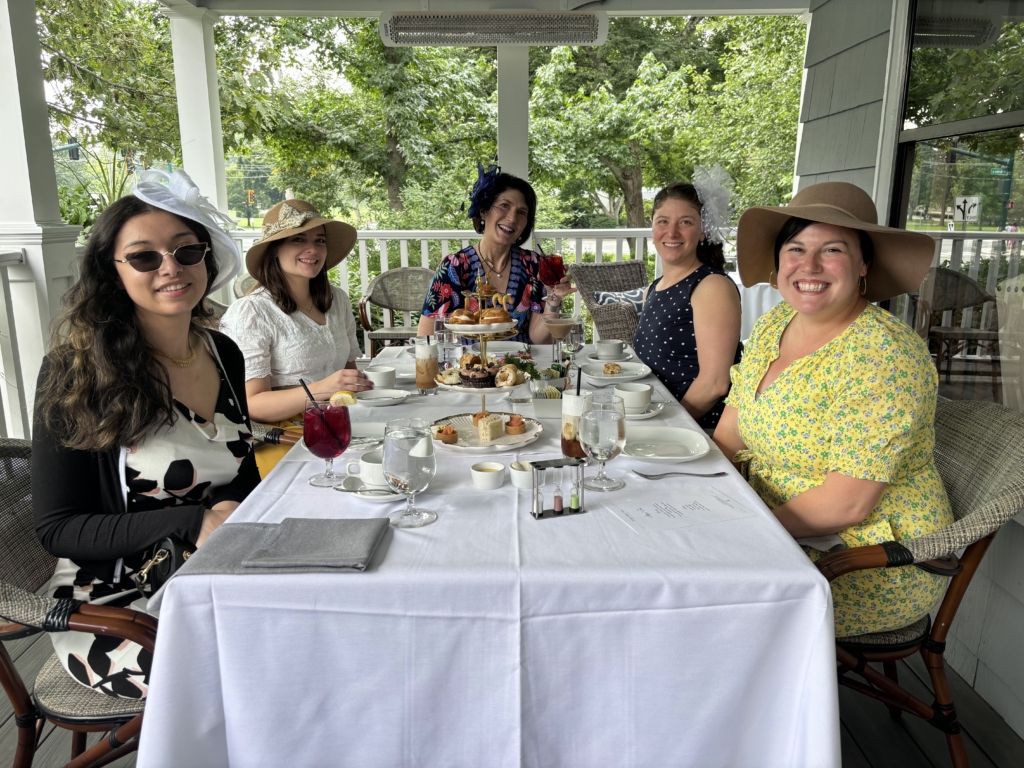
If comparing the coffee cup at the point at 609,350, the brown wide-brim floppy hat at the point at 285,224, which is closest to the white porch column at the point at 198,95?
the brown wide-brim floppy hat at the point at 285,224

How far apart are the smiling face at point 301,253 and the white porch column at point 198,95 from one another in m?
2.86

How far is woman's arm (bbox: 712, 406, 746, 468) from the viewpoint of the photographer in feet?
6.84

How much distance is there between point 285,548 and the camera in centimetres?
118

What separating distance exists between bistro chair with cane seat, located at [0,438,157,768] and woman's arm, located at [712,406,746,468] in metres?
1.50

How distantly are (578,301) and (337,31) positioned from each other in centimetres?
670

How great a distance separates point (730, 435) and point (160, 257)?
1.53m

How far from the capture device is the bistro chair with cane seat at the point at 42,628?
1237 mm

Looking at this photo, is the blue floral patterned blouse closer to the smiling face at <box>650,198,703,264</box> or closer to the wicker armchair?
A: the smiling face at <box>650,198,703,264</box>

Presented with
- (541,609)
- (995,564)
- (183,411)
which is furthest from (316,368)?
(995,564)

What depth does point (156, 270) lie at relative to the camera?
1.62 m

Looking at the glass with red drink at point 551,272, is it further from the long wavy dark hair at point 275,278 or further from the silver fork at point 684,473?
the silver fork at point 684,473

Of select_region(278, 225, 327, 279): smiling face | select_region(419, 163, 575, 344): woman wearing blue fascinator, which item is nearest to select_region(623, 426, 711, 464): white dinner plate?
select_region(278, 225, 327, 279): smiling face

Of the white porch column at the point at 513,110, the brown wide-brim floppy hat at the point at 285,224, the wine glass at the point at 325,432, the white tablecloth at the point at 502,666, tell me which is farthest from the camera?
the white porch column at the point at 513,110

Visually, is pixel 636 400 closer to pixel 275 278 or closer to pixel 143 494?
pixel 143 494
